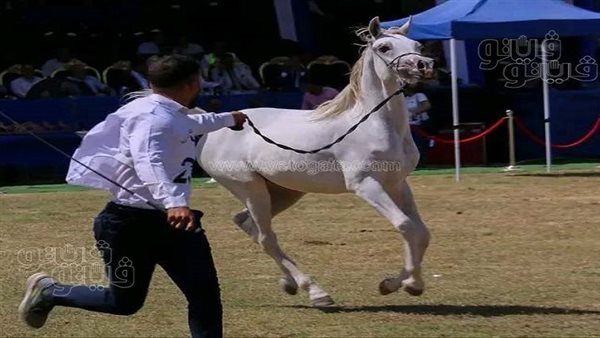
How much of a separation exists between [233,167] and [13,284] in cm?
197

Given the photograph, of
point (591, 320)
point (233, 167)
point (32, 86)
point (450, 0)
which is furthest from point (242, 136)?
point (32, 86)

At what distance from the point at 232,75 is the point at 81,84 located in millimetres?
2844

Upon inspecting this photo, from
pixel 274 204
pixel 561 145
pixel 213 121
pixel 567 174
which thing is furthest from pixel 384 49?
pixel 561 145

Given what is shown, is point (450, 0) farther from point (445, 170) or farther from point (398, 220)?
point (398, 220)

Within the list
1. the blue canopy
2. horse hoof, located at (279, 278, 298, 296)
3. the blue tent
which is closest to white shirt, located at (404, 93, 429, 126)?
the blue tent

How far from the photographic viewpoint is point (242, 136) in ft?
32.8

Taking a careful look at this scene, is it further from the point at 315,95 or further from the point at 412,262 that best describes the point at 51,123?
the point at 412,262

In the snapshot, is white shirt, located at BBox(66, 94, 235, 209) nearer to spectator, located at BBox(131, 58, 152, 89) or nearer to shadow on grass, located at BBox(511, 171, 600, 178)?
shadow on grass, located at BBox(511, 171, 600, 178)

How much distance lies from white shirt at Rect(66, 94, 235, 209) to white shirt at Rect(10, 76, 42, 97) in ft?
49.3

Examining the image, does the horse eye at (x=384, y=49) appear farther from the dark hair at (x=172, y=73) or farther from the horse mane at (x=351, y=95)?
the dark hair at (x=172, y=73)

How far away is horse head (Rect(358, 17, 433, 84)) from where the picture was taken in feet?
31.2

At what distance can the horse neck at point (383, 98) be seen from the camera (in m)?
9.59

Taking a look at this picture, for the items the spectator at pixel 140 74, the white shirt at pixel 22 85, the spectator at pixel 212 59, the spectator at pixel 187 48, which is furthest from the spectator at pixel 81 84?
the spectator at pixel 187 48

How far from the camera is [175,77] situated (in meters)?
7.04
